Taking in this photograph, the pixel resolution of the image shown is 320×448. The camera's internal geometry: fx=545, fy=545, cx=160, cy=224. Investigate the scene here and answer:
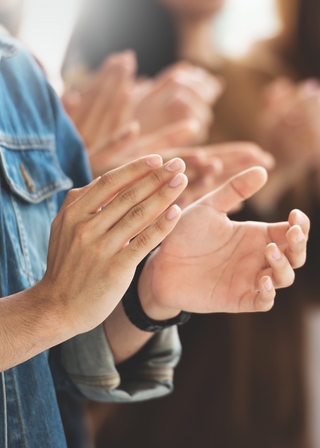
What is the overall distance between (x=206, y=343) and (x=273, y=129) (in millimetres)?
631

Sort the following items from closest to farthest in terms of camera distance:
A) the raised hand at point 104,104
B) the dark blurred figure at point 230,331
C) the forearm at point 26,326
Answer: the forearm at point 26,326, the raised hand at point 104,104, the dark blurred figure at point 230,331

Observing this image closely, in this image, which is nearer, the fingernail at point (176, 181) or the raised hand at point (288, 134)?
the fingernail at point (176, 181)

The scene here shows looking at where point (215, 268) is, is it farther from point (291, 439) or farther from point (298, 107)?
point (291, 439)

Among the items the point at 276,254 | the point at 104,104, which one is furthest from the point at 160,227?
the point at 104,104

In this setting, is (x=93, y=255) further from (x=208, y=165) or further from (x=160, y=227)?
(x=208, y=165)

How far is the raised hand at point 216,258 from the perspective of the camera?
55 cm

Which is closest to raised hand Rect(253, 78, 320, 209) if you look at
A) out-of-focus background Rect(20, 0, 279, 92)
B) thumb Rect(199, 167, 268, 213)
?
out-of-focus background Rect(20, 0, 279, 92)

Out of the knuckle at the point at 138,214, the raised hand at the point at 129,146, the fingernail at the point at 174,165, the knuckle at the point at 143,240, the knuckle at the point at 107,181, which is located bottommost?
the raised hand at the point at 129,146

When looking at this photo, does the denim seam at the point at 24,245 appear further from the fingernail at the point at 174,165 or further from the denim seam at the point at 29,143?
the fingernail at the point at 174,165

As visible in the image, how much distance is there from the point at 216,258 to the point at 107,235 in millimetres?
167

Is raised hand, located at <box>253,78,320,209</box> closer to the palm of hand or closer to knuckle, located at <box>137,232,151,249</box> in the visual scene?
the palm of hand

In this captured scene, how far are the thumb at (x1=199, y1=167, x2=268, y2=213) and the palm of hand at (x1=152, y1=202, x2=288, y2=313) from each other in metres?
0.01

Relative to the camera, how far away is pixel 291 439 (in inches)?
61.3

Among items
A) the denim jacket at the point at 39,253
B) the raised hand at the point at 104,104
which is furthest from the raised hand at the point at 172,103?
the denim jacket at the point at 39,253
